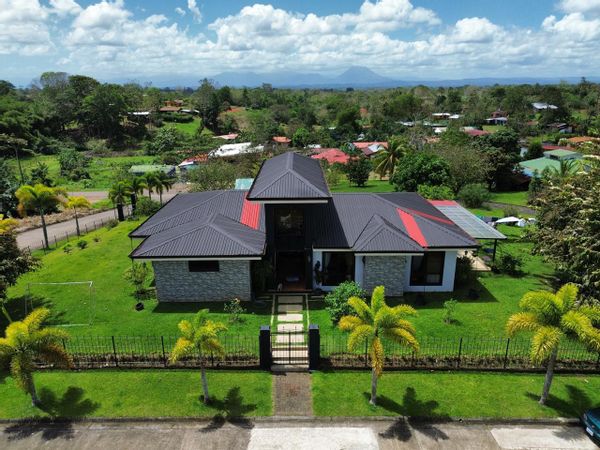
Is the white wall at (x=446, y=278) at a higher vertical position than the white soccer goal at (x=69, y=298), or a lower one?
higher

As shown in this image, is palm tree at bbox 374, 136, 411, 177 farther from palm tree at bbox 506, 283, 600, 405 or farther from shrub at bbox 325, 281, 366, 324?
palm tree at bbox 506, 283, 600, 405

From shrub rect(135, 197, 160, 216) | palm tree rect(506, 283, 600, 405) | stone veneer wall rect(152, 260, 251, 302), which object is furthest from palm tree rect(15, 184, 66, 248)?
Answer: palm tree rect(506, 283, 600, 405)

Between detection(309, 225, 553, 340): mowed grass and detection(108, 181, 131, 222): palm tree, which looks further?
detection(108, 181, 131, 222): palm tree

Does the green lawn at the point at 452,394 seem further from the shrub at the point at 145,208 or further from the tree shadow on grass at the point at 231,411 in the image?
the shrub at the point at 145,208

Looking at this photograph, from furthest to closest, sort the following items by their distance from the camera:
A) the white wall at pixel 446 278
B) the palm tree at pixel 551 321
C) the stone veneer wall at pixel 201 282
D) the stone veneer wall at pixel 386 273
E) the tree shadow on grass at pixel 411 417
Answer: the white wall at pixel 446 278
the stone veneer wall at pixel 386 273
the stone veneer wall at pixel 201 282
the tree shadow on grass at pixel 411 417
the palm tree at pixel 551 321

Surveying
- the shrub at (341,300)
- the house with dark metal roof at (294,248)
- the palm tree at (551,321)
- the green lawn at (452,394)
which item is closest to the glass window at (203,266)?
the house with dark metal roof at (294,248)

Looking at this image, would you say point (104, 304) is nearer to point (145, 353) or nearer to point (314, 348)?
point (145, 353)

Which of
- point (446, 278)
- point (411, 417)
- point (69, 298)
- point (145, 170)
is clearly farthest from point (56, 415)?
point (145, 170)
